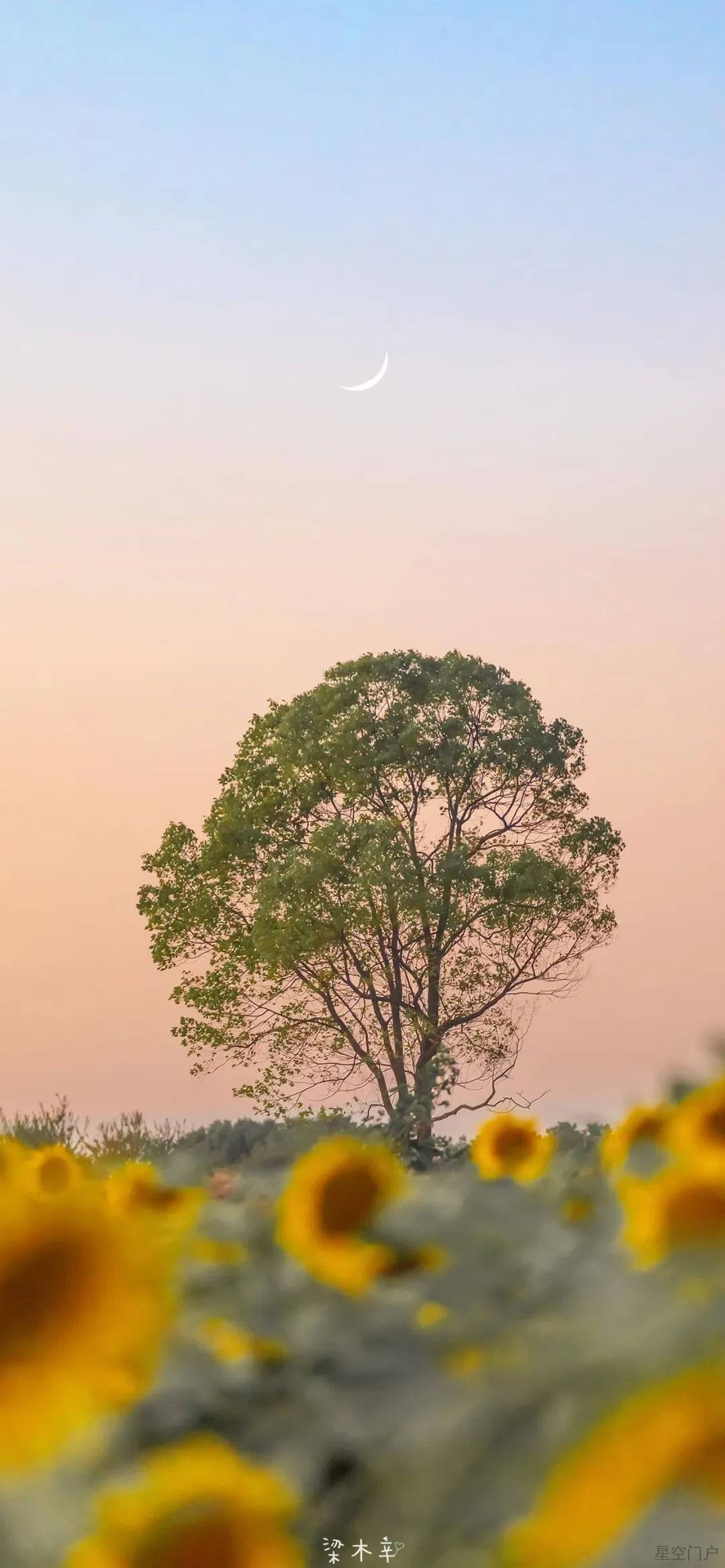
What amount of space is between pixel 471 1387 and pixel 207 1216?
3.49 feet

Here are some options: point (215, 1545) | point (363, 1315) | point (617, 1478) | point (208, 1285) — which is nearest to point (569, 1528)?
point (617, 1478)

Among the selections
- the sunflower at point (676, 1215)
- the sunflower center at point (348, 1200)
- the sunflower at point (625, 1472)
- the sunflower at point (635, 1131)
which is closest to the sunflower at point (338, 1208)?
the sunflower center at point (348, 1200)

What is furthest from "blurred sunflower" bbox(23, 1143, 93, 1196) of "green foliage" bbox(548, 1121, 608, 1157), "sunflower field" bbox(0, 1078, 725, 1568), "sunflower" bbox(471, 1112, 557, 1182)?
"green foliage" bbox(548, 1121, 608, 1157)

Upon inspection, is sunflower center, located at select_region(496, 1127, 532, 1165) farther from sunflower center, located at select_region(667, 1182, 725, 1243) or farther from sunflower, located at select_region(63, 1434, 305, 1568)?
sunflower, located at select_region(63, 1434, 305, 1568)

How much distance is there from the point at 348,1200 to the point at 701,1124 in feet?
1.38

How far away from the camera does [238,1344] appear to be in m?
1.14

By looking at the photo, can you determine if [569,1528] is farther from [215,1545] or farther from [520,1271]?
[520,1271]

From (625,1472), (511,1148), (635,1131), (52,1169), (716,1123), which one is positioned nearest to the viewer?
(625,1472)

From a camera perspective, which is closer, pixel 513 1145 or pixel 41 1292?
pixel 41 1292

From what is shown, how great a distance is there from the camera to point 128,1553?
655 millimetres

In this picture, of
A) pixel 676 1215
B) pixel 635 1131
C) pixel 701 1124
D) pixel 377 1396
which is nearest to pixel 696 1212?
pixel 676 1215

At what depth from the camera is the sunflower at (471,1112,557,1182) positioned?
2.41 m

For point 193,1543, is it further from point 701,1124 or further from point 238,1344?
point 701,1124

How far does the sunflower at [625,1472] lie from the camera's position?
21.4 inches
